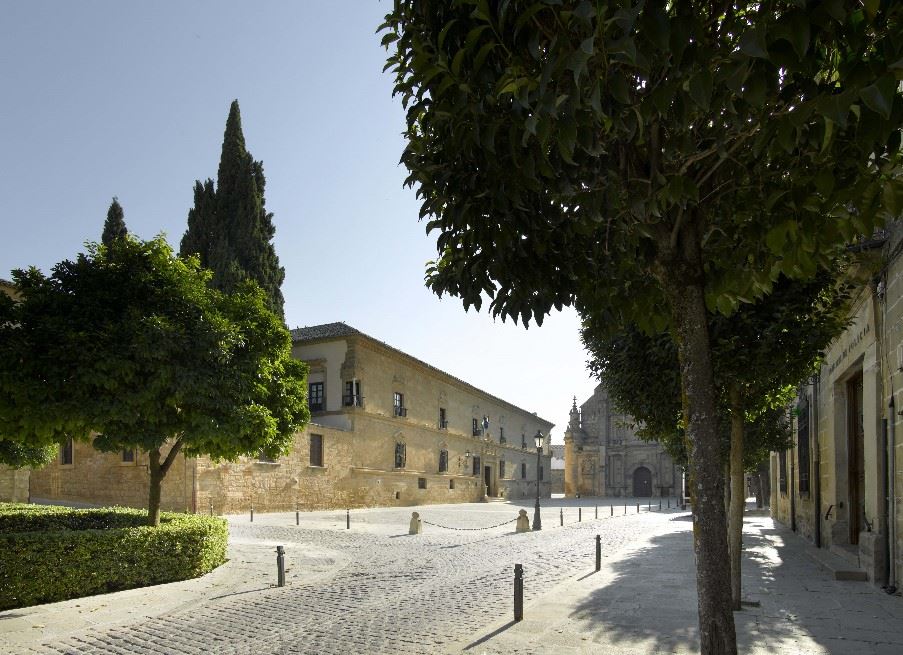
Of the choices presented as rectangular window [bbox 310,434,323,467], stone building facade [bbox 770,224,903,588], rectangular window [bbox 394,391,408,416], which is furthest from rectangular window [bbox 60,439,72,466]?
stone building facade [bbox 770,224,903,588]

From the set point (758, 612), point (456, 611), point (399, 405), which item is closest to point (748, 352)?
point (758, 612)

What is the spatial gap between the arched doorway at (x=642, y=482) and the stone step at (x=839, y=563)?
172 ft

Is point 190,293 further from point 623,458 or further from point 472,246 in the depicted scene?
point 623,458

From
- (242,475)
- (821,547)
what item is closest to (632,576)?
(821,547)

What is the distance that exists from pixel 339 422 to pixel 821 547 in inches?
984

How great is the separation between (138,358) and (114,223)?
2832 cm

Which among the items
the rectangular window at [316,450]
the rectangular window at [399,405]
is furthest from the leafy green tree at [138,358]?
the rectangular window at [399,405]

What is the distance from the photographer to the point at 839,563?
11547 millimetres

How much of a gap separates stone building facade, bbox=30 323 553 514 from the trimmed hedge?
8.13 m

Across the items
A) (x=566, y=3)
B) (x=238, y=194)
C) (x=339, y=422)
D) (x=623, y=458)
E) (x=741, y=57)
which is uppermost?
(x=238, y=194)

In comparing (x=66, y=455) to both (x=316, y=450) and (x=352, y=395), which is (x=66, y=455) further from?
(x=352, y=395)

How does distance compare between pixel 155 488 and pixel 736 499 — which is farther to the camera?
pixel 155 488

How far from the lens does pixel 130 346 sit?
1013 cm

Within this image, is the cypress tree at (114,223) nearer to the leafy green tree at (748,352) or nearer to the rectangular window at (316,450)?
the rectangular window at (316,450)
